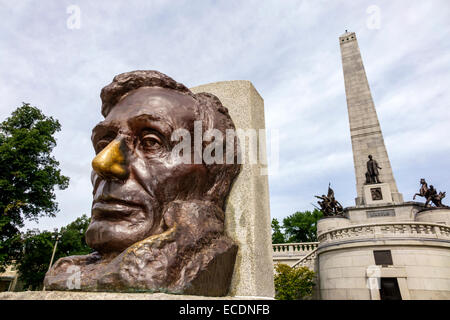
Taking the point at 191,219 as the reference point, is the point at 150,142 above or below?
above

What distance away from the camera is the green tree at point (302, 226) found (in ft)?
130

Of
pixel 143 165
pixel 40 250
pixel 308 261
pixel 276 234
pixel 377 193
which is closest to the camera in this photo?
pixel 143 165

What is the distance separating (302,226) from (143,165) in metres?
39.7

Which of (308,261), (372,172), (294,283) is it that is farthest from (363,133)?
(294,283)

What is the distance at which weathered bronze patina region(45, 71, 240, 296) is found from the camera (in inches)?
90.1

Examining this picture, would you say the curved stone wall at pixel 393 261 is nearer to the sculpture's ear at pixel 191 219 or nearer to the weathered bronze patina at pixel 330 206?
the weathered bronze patina at pixel 330 206

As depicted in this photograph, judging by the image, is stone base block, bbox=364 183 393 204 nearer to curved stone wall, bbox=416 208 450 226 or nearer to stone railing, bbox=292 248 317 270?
curved stone wall, bbox=416 208 450 226

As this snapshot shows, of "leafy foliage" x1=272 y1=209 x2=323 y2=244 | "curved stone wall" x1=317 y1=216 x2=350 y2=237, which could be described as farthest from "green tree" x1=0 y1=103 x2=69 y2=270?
"leafy foliage" x1=272 y1=209 x2=323 y2=244

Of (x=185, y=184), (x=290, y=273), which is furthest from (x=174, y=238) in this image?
(x=290, y=273)

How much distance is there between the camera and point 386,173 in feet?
79.4

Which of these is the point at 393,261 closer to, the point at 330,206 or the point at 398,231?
the point at 398,231

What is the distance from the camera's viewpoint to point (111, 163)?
2662 millimetres

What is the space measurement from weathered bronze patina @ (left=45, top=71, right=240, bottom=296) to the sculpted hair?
0.01 metres
